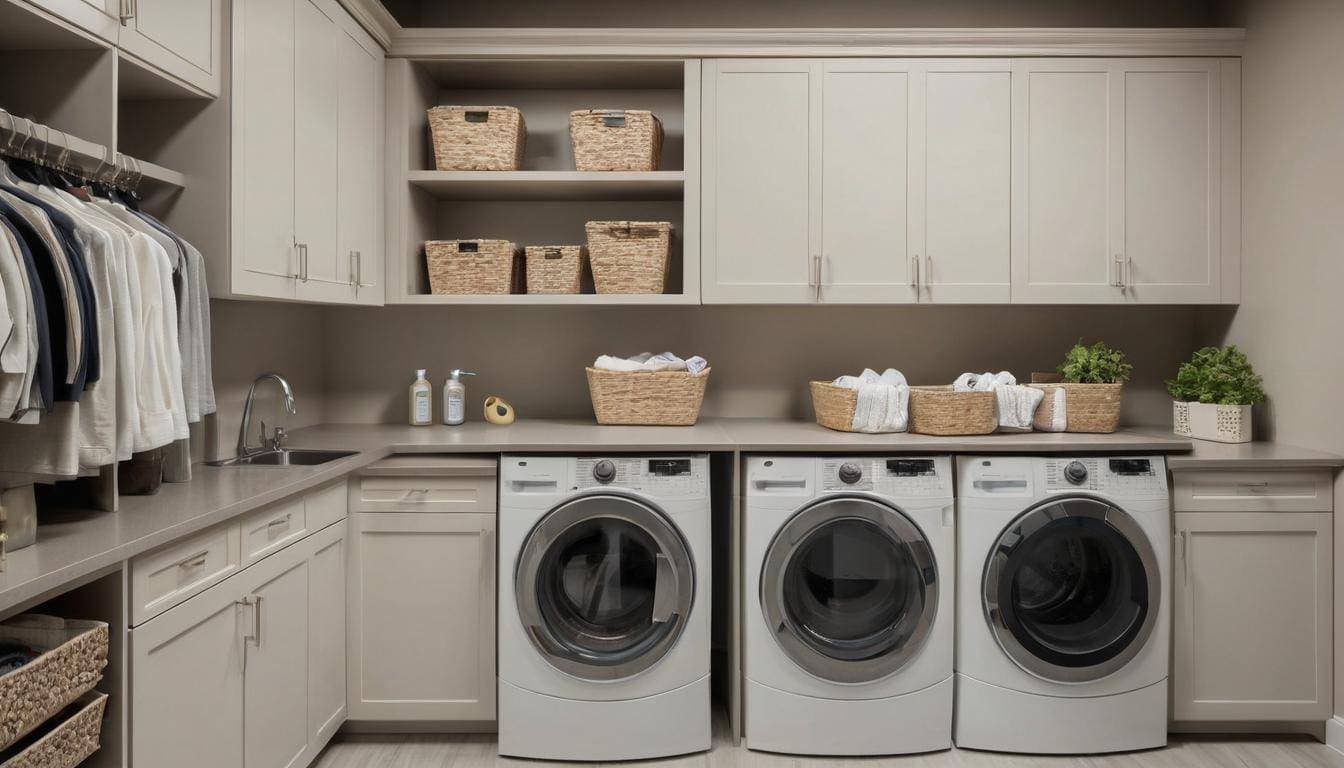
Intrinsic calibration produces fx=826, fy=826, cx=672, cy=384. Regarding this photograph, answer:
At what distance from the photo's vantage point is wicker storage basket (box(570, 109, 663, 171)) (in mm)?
2900

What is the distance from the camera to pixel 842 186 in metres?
2.91

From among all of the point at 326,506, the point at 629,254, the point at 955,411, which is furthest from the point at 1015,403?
the point at 326,506

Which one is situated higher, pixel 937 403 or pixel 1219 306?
pixel 1219 306

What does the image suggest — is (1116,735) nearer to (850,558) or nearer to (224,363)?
(850,558)

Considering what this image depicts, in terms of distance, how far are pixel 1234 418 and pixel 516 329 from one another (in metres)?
2.58

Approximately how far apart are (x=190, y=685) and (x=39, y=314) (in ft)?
2.56

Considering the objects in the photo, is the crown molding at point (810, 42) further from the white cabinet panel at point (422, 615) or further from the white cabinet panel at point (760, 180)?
the white cabinet panel at point (422, 615)

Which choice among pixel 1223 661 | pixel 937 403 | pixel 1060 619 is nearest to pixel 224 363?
pixel 937 403

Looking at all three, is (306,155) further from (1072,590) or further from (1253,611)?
(1253,611)

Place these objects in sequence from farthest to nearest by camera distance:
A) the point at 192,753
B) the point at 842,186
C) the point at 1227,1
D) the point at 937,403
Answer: the point at 1227,1, the point at 842,186, the point at 937,403, the point at 192,753

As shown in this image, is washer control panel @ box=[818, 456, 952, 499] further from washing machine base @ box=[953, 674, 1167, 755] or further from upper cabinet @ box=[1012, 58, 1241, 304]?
upper cabinet @ box=[1012, 58, 1241, 304]

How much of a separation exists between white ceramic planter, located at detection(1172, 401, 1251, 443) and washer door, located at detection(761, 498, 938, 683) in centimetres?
118

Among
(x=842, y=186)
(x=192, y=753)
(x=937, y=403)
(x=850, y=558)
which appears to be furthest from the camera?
(x=842, y=186)

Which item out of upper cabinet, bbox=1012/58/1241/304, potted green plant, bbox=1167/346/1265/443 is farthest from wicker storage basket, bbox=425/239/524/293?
potted green plant, bbox=1167/346/1265/443
